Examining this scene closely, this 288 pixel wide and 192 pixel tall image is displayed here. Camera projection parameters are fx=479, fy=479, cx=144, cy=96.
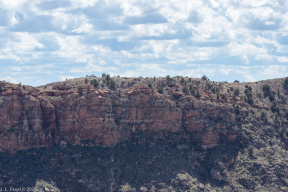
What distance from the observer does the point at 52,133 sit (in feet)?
407

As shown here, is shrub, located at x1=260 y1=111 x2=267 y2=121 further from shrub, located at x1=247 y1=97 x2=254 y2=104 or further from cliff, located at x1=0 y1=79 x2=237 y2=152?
cliff, located at x1=0 y1=79 x2=237 y2=152

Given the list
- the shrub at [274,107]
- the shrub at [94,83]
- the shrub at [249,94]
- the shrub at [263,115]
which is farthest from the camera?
the shrub at [274,107]

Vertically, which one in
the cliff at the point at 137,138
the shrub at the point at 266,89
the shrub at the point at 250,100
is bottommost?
the cliff at the point at 137,138

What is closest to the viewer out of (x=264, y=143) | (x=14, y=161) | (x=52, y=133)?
(x=14, y=161)

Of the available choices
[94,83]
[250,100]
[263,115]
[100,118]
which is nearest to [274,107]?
[263,115]

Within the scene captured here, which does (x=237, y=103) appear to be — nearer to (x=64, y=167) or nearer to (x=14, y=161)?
(x=64, y=167)

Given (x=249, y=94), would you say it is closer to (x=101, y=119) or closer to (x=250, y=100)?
(x=250, y=100)

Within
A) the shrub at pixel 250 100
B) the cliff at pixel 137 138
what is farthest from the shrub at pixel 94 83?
the shrub at pixel 250 100

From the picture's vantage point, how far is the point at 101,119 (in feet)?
419

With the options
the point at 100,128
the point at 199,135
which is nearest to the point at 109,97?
the point at 100,128

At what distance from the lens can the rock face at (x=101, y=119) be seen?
118875 millimetres

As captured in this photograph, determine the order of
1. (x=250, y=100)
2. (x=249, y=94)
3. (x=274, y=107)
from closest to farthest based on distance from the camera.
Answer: (x=250, y=100), (x=274, y=107), (x=249, y=94)

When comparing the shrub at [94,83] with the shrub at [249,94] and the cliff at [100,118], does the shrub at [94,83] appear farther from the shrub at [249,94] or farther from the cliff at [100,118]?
the shrub at [249,94]

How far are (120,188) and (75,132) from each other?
1965 cm
